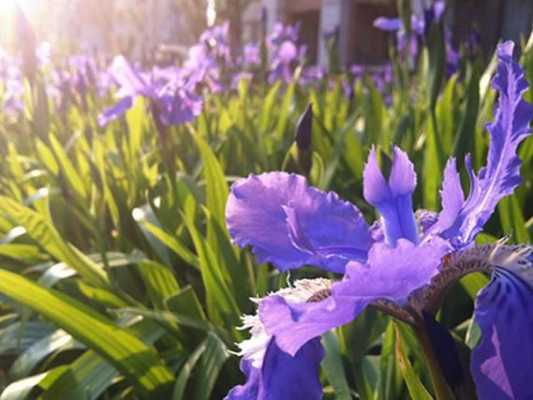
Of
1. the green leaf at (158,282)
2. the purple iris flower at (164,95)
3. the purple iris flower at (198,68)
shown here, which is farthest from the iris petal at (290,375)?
the purple iris flower at (198,68)

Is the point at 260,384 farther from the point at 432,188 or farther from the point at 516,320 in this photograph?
the point at 432,188

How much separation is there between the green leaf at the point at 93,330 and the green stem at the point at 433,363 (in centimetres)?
52

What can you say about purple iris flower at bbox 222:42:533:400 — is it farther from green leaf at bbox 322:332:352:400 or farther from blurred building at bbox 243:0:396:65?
blurred building at bbox 243:0:396:65

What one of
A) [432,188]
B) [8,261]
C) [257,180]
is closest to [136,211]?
[8,261]

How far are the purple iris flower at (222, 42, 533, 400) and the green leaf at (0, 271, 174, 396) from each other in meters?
0.41

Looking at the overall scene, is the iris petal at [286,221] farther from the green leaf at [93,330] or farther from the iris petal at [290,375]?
the green leaf at [93,330]

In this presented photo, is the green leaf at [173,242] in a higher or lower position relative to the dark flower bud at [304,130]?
lower

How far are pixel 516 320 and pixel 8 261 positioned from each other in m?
1.32

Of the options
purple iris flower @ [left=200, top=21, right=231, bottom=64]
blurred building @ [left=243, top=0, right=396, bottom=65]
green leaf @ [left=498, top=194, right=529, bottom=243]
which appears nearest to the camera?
green leaf @ [left=498, top=194, right=529, bottom=243]

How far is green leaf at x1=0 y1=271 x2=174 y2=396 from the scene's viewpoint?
0.89m

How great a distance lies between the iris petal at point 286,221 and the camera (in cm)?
56

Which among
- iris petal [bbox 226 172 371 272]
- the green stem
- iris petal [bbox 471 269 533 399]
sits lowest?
the green stem

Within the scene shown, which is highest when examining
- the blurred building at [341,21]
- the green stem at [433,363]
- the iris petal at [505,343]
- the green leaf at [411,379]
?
the iris petal at [505,343]

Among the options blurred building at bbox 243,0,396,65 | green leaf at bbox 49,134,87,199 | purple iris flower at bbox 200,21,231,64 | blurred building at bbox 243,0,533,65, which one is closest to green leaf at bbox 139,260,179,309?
green leaf at bbox 49,134,87,199
